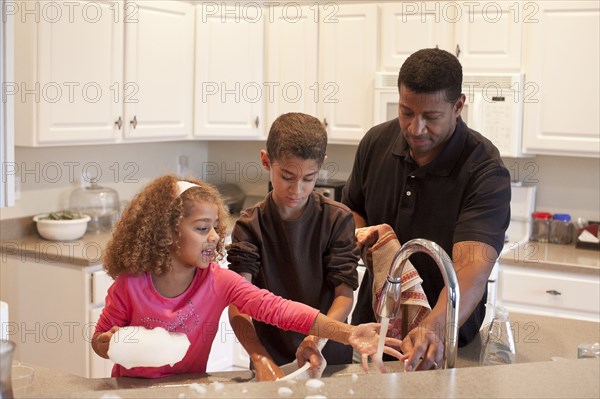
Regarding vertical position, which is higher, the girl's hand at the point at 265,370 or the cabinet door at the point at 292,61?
the cabinet door at the point at 292,61

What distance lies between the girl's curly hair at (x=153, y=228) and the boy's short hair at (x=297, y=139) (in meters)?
0.19

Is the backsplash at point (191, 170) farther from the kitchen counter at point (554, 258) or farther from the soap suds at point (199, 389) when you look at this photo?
the soap suds at point (199, 389)

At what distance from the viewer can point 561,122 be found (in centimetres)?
357

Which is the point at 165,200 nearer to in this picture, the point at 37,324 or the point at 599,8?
the point at 37,324

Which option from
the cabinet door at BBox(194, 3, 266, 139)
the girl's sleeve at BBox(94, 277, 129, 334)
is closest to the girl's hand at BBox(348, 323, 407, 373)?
the girl's sleeve at BBox(94, 277, 129, 334)

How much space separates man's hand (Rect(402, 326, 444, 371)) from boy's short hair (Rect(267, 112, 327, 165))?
449mm

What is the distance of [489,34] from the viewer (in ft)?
11.9

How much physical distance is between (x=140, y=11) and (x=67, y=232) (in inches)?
39.4

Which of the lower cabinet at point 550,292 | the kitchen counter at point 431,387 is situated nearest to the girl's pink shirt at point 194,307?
the kitchen counter at point 431,387

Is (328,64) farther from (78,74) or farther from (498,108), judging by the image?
(78,74)

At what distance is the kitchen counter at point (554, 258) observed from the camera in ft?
11.1

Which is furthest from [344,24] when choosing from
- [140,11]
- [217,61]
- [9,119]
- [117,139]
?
[9,119]

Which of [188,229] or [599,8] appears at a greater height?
[599,8]

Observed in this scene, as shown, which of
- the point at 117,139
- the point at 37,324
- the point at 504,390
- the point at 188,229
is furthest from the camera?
the point at 117,139
